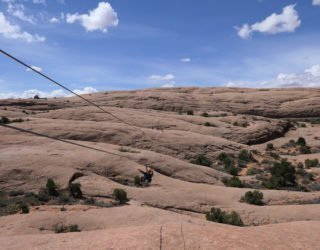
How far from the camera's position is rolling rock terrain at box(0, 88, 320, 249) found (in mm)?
8672

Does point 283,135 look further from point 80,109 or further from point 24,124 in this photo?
point 24,124

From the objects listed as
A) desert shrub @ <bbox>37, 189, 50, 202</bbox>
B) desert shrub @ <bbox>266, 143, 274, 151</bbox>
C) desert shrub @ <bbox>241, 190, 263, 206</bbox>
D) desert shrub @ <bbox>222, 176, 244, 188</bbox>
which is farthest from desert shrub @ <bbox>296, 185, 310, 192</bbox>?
desert shrub @ <bbox>37, 189, 50, 202</bbox>

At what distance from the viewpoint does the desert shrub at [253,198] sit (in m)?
24.7

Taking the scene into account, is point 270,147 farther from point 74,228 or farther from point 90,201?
point 74,228

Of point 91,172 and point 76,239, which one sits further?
point 91,172

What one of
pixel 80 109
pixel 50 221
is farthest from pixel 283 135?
pixel 50 221

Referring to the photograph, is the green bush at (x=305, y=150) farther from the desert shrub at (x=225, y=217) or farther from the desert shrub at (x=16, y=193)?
the desert shrub at (x=16, y=193)

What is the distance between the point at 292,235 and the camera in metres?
9.07

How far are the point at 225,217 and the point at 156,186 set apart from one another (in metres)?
7.18

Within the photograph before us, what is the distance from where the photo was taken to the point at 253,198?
24.8 m

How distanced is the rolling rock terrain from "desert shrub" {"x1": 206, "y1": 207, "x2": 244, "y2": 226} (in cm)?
6

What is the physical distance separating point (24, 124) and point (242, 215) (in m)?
25.8

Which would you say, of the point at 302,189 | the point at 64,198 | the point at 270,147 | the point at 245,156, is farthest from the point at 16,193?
the point at 270,147

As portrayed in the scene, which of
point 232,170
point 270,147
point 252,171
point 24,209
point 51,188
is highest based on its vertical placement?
point 270,147
